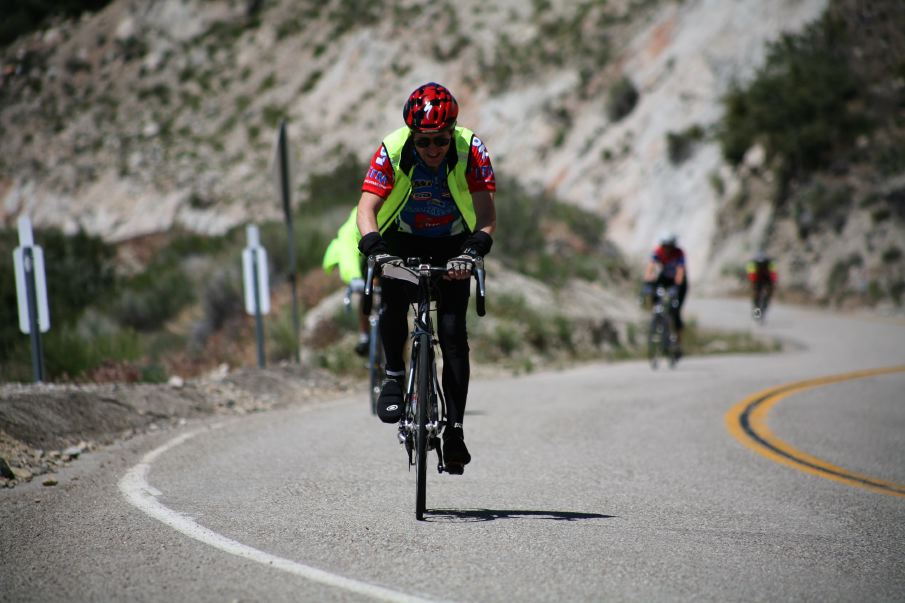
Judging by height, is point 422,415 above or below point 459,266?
below

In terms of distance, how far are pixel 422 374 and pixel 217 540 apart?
4.56 ft

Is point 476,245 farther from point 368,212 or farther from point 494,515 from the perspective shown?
point 494,515

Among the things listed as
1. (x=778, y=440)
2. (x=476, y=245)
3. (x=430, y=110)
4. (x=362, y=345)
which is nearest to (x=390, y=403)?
(x=476, y=245)

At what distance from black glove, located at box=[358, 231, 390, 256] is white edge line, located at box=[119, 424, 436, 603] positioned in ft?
5.44

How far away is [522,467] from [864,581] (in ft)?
9.53

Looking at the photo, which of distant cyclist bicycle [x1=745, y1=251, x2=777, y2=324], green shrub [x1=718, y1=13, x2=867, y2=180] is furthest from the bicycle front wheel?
green shrub [x1=718, y1=13, x2=867, y2=180]

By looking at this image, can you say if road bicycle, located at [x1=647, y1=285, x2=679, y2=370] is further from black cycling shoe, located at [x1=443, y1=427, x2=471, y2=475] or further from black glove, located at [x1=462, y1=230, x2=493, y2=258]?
black glove, located at [x1=462, y1=230, x2=493, y2=258]

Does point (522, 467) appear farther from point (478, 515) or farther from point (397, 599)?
point (397, 599)

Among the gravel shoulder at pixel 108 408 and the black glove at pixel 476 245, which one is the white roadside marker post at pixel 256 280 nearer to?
the gravel shoulder at pixel 108 408

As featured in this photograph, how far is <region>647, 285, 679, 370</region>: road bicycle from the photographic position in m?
15.2

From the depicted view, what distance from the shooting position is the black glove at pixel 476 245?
16.7 ft

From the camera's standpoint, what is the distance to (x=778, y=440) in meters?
8.03

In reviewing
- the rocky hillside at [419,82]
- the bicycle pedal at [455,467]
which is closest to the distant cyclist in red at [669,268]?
the bicycle pedal at [455,467]

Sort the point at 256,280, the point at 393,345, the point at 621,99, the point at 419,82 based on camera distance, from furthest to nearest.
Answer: the point at 419,82 < the point at 621,99 < the point at 256,280 < the point at 393,345
